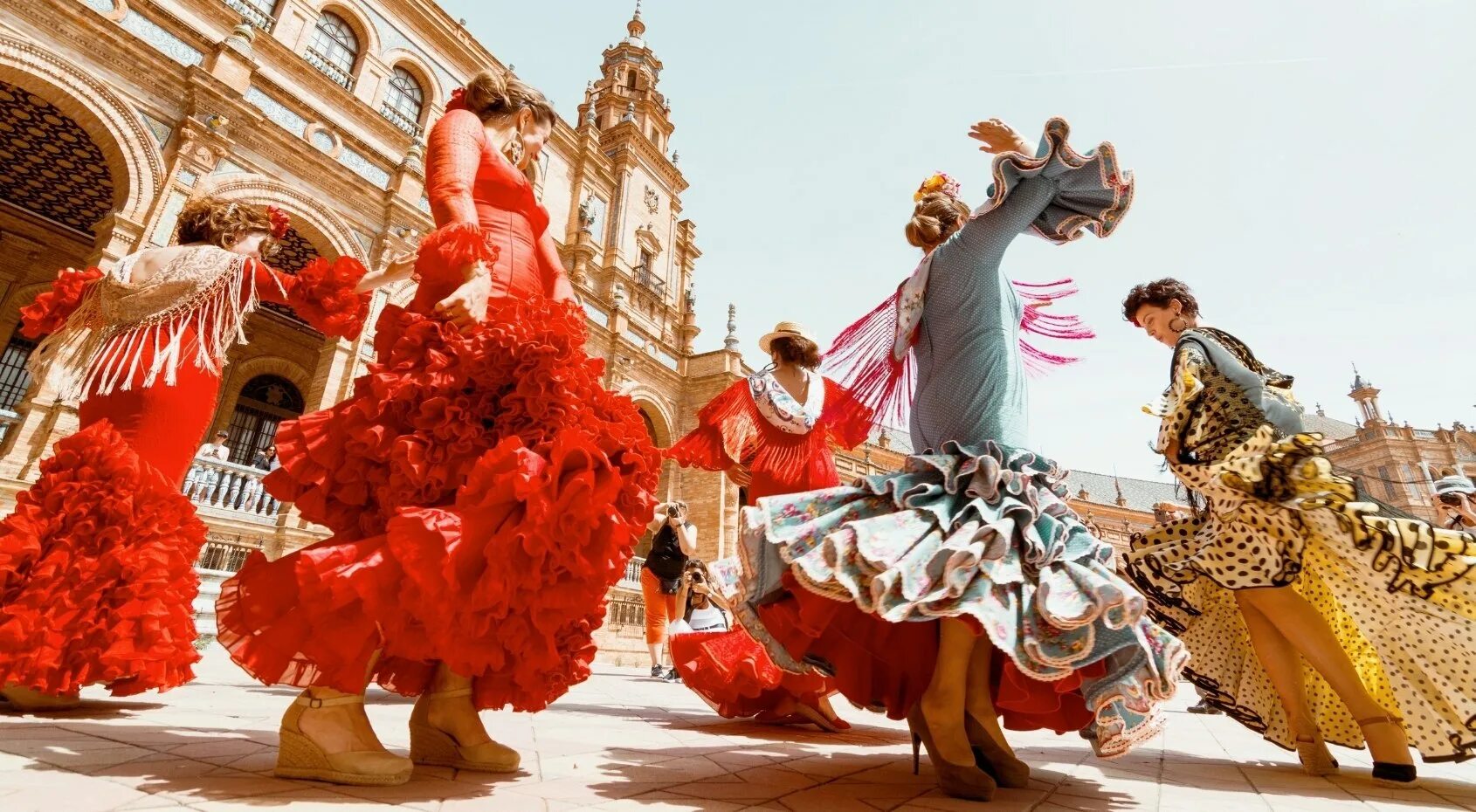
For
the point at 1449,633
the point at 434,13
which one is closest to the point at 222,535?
the point at 1449,633

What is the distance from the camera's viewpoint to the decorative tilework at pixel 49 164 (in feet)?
29.5

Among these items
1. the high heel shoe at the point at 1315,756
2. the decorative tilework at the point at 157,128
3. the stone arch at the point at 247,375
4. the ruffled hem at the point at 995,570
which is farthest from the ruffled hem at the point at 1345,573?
the stone arch at the point at 247,375

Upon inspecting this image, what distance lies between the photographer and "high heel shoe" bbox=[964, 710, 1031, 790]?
5.92 feet

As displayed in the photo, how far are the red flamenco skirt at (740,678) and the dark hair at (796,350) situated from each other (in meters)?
1.57

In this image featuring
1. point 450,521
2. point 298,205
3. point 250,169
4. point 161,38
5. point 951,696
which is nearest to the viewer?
point 450,521

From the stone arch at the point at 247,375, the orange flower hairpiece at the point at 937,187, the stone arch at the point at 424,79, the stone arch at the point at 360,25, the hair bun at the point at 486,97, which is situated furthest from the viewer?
the stone arch at the point at 424,79

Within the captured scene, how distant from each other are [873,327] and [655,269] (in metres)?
20.4

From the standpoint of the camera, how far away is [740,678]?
10.4 feet

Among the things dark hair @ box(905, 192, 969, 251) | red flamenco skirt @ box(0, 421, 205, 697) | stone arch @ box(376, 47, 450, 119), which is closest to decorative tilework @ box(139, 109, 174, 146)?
stone arch @ box(376, 47, 450, 119)

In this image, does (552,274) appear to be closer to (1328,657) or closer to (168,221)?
(1328,657)

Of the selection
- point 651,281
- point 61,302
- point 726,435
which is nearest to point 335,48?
point 651,281

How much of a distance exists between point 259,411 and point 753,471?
49.9ft

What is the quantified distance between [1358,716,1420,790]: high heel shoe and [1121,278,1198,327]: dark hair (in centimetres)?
175

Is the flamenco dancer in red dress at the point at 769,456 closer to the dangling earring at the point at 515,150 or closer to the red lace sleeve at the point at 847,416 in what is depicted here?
the red lace sleeve at the point at 847,416
